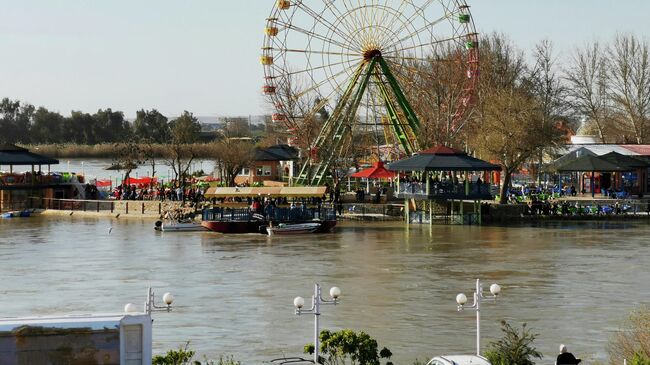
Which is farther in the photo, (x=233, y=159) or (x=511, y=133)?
(x=233, y=159)

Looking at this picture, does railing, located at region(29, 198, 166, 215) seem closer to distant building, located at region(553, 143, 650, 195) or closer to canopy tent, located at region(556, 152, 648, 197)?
canopy tent, located at region(556, 152, 648, 197)

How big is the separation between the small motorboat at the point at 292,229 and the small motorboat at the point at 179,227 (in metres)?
4.65

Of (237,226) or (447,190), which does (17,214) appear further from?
(447,190)

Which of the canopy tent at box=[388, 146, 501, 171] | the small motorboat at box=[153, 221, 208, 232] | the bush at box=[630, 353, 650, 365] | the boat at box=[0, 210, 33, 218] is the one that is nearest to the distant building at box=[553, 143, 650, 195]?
the canopy tent at box=[388, 146, 501, 171]

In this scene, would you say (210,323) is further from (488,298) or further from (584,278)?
(584,278)

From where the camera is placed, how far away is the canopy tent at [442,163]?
2608 inches

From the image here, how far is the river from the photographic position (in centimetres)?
3303

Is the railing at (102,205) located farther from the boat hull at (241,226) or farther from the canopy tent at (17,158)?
the boat hull at (241,226)

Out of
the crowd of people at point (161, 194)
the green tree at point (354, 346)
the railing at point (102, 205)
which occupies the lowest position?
the green tree at point (354, 346)

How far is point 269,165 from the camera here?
9875 centimetres

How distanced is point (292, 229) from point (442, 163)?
9.55 meters

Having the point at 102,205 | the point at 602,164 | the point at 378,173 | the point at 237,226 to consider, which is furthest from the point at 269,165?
the point at 237,226

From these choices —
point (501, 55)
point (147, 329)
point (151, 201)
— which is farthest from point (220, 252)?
point (501, 55)

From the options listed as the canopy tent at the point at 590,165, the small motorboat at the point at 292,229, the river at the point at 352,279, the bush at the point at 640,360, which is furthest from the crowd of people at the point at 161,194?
the bush at the point at 640,360
